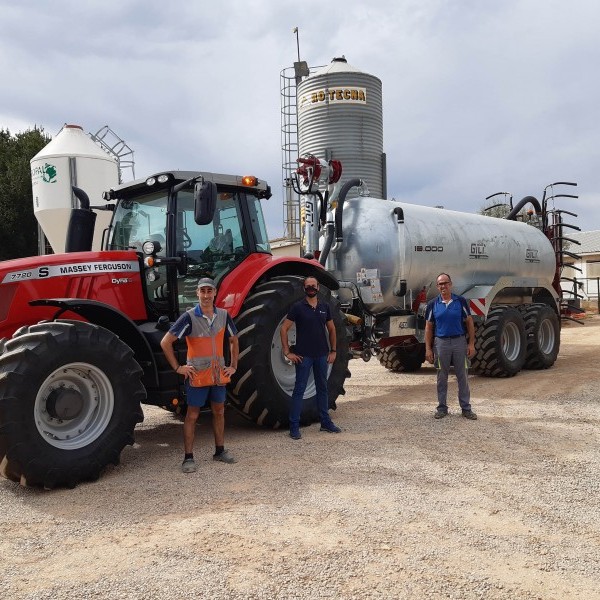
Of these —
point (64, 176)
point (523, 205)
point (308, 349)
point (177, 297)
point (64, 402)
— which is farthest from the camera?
point (64, 176)

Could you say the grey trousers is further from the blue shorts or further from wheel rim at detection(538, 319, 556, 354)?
wheel rim at detection(538, 319, 556, 354)

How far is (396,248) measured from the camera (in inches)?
366

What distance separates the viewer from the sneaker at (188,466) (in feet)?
17.0

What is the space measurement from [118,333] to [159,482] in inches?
54.6

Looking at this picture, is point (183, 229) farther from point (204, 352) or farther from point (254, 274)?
point (204, 352)

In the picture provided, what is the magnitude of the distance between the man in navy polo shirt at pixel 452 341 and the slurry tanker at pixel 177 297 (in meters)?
1.11

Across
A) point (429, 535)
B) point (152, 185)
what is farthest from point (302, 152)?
point (429, 535)

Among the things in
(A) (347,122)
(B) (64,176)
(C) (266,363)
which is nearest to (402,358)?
(C) (266,363)

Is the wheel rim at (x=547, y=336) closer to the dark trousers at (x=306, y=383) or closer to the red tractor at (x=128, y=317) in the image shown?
the red tractor at (x=128, y=317)

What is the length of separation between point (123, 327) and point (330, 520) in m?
2.55

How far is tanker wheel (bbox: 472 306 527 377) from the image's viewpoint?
10305mm

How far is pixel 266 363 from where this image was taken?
630 cm

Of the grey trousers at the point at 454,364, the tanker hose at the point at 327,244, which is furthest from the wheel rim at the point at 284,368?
the tanker hose at the point at 327,244

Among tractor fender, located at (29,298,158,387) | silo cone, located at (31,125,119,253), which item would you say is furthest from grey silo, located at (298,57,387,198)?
tractor fender, located at (29,298,158,387)
